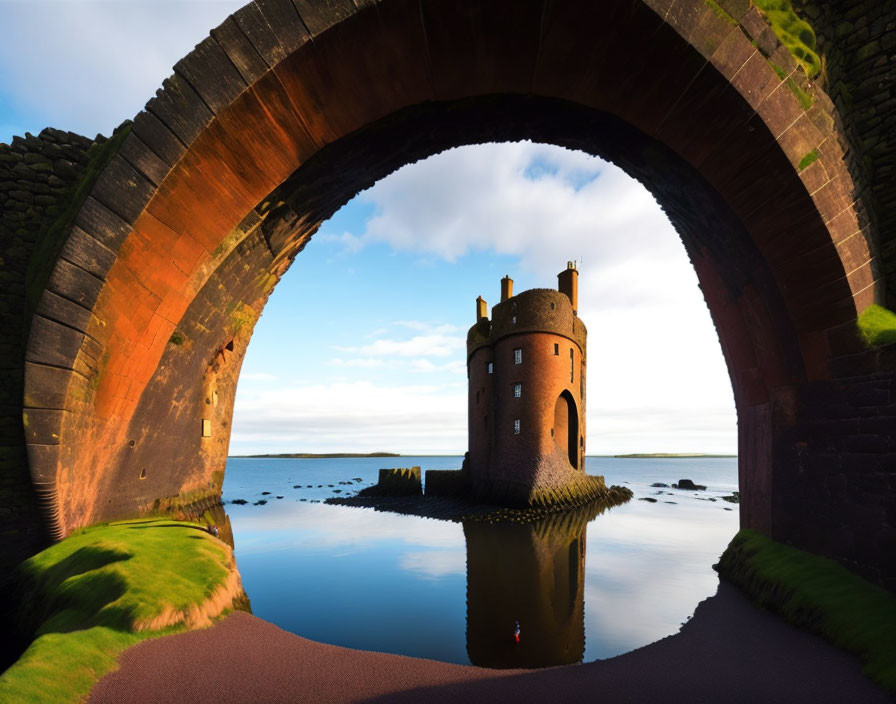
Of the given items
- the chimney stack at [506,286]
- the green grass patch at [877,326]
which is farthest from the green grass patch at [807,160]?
the chimney stack at [506,286]

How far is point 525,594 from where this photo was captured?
13.0 m

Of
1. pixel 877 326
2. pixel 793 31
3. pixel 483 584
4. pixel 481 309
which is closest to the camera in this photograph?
pixel 877 326

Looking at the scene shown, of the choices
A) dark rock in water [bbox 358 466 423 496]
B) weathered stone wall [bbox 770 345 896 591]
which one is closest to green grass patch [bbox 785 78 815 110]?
weathered stone wall [bbox 770 345 896 591]

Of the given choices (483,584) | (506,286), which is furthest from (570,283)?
(483,584)

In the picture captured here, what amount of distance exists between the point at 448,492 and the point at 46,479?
3053cm

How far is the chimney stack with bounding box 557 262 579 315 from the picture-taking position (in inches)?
1240

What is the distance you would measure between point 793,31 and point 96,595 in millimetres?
14020

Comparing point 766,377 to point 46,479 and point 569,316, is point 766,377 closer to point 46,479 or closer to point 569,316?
point 46,479

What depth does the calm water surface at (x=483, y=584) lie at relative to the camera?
9.83m

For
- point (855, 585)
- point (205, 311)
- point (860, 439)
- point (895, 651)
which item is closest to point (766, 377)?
point (860, 439)

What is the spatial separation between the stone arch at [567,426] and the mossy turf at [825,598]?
2049cm

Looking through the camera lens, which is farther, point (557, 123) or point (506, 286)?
point (506, 286)

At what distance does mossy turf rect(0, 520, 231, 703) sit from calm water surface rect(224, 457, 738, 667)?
4329 millimetres

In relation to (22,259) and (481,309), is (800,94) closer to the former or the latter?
(22,259)
